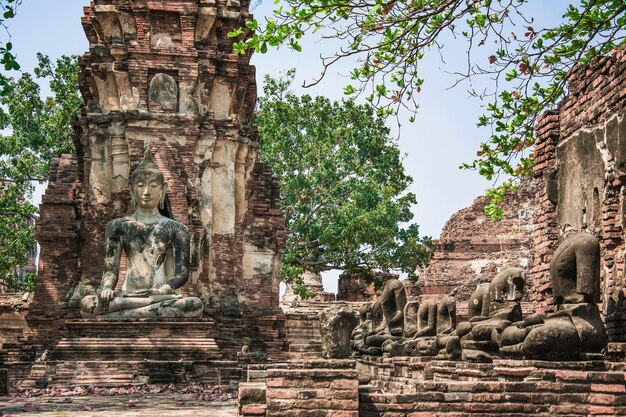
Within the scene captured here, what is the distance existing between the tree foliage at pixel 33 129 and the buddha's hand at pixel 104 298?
1439cm

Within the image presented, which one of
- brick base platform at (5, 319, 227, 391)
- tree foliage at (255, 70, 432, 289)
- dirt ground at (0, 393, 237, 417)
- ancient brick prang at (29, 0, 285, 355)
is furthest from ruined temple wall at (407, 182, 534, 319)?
dirt ground at (0, 393, 237, 417)

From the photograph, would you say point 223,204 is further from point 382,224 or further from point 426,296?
point 426,296

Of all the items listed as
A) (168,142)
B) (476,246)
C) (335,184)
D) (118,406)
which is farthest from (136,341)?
(476,246)

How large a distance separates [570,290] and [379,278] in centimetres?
2116

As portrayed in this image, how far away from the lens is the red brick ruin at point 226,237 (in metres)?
7.22

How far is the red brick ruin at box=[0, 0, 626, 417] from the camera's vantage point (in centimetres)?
722

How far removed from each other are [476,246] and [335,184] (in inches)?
347

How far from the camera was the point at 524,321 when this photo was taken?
9.11 m

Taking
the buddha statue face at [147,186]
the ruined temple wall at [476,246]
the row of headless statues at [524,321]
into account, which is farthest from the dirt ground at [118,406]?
the ruined temple wall at [476,246]

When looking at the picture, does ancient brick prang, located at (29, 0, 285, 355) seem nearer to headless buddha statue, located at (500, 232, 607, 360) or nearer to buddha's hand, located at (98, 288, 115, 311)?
buddha's hand, located at (98, 288, 115, 311)

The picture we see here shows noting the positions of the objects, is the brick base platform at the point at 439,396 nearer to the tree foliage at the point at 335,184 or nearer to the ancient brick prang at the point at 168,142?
the ancient brick prang at the point at 168,142

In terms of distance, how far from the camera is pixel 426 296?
36375 millimetres

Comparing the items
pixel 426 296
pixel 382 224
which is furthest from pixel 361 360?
pixel 426 296

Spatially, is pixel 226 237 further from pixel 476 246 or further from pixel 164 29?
pixel 476 246
